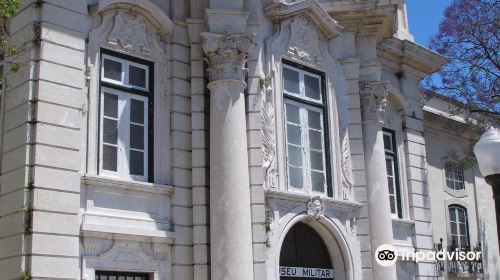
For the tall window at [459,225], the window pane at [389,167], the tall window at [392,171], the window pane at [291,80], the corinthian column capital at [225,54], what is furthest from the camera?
the tall window at [459,225]

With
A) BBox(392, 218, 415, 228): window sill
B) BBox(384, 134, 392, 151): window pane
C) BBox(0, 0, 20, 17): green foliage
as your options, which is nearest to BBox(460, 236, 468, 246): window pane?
BBox(392, 218, 415, 228): window sill

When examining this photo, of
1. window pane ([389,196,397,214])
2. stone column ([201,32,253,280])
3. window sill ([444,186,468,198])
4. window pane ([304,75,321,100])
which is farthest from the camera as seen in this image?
window sill ([444,186,468,198])

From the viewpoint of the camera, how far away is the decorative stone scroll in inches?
611

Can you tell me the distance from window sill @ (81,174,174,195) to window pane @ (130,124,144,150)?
84cm

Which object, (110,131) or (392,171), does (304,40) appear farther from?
(110,131)

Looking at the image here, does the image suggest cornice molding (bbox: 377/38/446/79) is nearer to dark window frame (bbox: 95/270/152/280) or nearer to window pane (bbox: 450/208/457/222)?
window pane (bbox: 450/208/457/222)

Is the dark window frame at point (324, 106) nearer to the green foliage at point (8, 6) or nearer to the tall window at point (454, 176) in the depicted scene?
the green foliage at point (8, 6)

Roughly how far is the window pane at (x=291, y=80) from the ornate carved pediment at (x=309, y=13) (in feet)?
3.84

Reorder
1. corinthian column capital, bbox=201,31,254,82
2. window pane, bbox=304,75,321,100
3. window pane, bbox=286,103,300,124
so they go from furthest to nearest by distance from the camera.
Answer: window pane, bbox=304,75,321,100 → window pane, bbox=286,103,300,124 → corinthian column capital, bbox=201,31,254,82

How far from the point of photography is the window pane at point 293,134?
1596 cm

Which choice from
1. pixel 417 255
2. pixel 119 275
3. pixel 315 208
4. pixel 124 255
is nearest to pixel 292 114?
pixel 315 208

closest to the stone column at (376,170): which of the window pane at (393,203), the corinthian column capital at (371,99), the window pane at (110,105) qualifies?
the corinthian column capital at (371,99)

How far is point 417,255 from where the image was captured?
19062 mm

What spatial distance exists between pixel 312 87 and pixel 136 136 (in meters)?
4.63
